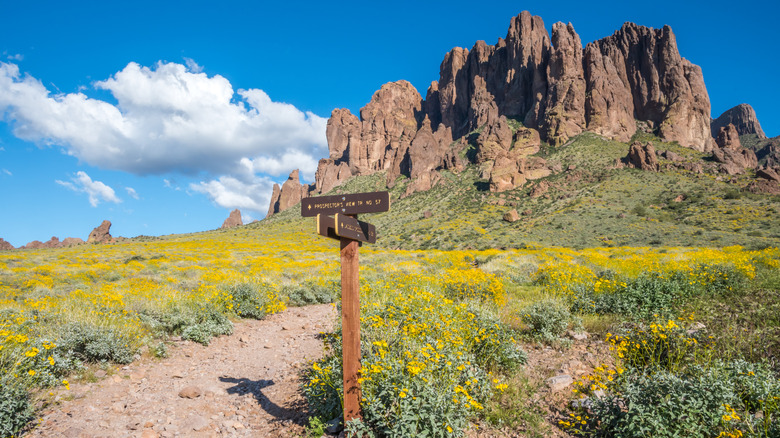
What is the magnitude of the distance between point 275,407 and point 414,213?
6523 cm

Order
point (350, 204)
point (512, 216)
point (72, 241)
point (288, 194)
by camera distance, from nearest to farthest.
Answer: point (350, 204) → point (512, 216) → point (72, 241) → point (288, 194)

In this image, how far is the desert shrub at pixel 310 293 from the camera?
40.7 ft

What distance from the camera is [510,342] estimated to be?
225 inches

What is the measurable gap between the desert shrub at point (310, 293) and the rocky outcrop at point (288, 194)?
11962 cm

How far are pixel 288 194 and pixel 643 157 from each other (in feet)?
364

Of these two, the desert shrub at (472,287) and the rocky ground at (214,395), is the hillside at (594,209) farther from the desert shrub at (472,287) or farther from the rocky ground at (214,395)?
the rocky ground at (214,395)

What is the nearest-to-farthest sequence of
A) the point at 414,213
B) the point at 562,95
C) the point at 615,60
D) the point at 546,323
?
1. the point at 546,323
2. the point at 414,213
3. the point at 562,95
4. the point at 615,60

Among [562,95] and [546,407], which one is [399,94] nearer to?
[562,95]

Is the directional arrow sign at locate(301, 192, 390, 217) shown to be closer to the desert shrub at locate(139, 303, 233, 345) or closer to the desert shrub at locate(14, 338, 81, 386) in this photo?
the desert shrub at locate(14, 338, 81, 386)

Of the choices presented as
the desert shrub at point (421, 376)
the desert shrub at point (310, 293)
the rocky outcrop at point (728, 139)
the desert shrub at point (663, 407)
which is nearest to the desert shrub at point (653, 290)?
the desert shrub at point (421, 376)

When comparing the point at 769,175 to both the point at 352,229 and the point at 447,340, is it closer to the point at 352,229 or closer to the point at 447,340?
the point at 447,340

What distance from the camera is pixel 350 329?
13.1 feet

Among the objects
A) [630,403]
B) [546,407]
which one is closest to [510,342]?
[546,407]

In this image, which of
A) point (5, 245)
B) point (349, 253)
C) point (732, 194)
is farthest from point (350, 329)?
point (5, 245)
